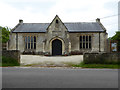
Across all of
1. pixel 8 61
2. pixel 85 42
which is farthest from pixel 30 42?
pixel 85 42

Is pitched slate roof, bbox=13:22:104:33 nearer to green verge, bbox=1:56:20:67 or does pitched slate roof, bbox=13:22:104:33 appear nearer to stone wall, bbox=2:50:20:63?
stone wall, bbox=2:50:20:63

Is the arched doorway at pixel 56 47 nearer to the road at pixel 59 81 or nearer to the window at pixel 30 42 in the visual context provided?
the window at pixel 30 42

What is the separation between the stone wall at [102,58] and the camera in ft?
29.3

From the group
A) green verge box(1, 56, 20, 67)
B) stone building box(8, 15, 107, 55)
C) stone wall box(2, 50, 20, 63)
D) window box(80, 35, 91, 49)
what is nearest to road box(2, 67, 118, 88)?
green verge box(1, 56, 20, 67)

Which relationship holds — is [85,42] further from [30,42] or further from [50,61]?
[30,42]

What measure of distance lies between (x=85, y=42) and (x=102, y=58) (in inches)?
463

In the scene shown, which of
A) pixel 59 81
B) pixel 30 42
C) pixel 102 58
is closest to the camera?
pixel 59 81

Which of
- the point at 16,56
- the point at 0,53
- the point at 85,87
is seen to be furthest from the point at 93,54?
the point at 0,53

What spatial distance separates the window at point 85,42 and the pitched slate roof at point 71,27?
162 centimetres

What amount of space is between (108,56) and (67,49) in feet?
32.5

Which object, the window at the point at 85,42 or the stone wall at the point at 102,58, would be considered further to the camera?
the window at the point at 85,42

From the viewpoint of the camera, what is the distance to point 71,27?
72.8 feet

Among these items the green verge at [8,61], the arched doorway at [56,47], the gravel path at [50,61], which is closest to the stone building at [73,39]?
the arched doorway at [56,47]

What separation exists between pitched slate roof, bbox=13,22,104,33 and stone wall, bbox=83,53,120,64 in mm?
12335
